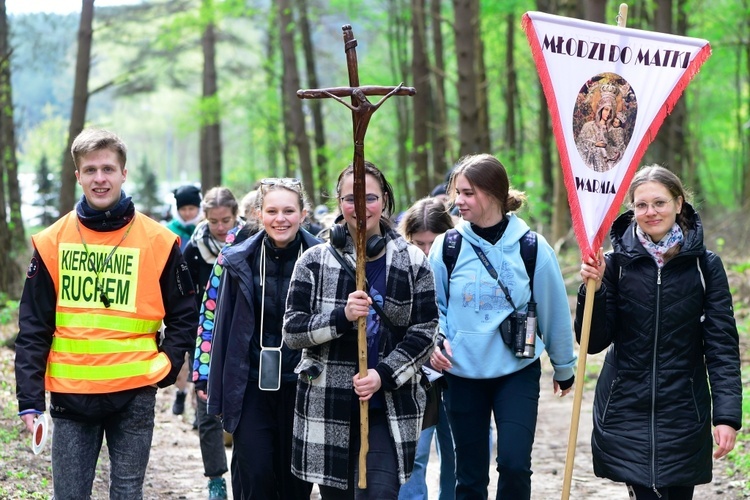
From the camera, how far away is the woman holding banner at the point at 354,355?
185 inches

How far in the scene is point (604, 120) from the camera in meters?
5.32

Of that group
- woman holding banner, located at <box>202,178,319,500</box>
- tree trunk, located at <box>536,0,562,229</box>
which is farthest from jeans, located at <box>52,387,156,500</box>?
tree trunk, located at <box>536,0,562,229</box>

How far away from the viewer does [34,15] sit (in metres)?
23.0

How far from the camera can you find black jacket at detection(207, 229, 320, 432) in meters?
5.18

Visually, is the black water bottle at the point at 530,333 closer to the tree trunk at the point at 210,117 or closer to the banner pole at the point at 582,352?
the banner pole at the point at 582,352

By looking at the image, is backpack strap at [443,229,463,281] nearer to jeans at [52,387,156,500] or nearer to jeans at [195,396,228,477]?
jeans at [52,387,156,500]

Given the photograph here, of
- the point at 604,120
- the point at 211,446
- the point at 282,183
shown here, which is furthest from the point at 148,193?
the point at 604,120

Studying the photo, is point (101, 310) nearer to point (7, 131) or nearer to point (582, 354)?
point (582, 354)

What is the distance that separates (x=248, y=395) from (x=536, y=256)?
176 centimetres

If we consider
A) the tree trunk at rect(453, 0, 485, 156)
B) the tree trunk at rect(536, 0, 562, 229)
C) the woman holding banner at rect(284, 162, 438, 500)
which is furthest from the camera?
the tree trunk at rect(536, 0, 562, 229)

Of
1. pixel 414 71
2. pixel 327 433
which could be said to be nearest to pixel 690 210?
pixel 327 433

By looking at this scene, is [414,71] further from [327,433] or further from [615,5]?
[327,433]

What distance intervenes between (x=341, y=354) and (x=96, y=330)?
1167 mm

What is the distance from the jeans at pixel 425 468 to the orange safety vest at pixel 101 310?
6.66 feet
